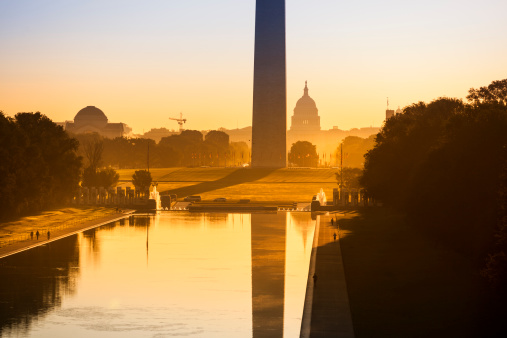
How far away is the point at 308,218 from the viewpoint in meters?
78.6

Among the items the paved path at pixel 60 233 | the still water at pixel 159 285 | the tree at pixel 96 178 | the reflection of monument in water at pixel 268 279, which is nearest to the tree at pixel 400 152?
the reflection of monument in water at pixel 268 279

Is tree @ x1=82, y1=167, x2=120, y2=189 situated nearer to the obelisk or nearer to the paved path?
the paved path

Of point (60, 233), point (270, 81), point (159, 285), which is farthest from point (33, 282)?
point (270, 81)

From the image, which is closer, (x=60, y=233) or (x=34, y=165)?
(x=60, y=233)

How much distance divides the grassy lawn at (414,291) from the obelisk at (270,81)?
73.0 metres

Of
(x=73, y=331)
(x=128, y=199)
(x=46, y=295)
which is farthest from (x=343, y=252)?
(x=128, y=199)

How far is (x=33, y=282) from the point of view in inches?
1471

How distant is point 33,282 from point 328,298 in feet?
42.4

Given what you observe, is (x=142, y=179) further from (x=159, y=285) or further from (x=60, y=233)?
(x=159, y=285)

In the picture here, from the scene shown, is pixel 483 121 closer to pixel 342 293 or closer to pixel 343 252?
pixel 343 252

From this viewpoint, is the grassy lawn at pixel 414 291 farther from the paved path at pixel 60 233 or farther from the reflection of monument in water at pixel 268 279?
the paved path at pixel 60 233

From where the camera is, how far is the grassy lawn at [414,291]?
2755 centimetres

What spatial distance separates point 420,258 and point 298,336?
19398 millimetres

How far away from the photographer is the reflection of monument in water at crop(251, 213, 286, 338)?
94.4 feet
